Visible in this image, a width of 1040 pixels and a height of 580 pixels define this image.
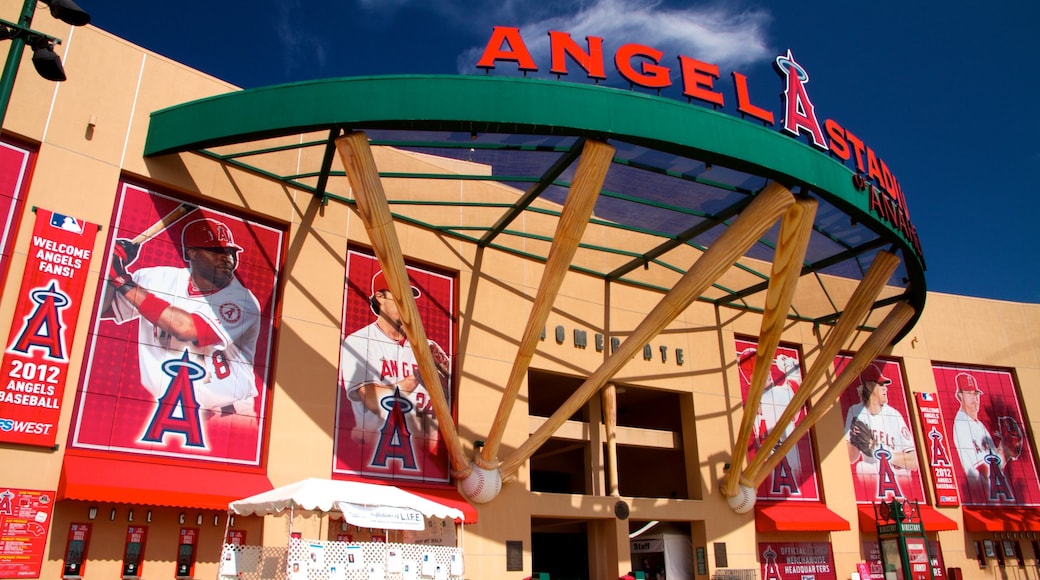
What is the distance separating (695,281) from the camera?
846 inches

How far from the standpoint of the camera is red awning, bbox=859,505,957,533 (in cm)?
3020

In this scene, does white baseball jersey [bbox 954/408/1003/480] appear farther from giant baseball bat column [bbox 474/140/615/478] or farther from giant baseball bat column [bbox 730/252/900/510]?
giant baseball bat column [bbox 474/140/615/478]

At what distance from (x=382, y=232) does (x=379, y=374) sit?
5457 millimetres

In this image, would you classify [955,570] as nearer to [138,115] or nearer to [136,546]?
[136,546]

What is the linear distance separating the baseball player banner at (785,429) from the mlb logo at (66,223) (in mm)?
22372

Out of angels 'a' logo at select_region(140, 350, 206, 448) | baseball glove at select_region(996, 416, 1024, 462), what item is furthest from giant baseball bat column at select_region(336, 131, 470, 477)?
baseball glove at select_region(996, 416, 1024, 462)

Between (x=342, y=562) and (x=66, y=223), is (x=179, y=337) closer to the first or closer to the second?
Answer: (x=66, y=223)

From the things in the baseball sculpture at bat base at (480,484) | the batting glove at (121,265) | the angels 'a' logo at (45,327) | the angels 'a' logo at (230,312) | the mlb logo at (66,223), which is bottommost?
the baseball sculpture at bat base at (480,484)

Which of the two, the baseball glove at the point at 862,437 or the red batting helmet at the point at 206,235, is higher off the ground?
the red batting helmet at the point at 206,235

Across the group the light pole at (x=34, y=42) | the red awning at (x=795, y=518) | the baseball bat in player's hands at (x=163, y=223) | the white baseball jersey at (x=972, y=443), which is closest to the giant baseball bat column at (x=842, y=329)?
the red awning at (x=795, y=518)

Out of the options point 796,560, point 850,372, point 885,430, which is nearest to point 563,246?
point 850,372

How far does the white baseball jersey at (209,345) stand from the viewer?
1830 cm

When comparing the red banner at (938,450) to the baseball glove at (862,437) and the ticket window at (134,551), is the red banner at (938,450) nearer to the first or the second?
the baseball glove at (862,437)

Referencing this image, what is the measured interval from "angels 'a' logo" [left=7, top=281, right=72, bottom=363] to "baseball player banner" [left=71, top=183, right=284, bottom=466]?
0.74 meters
